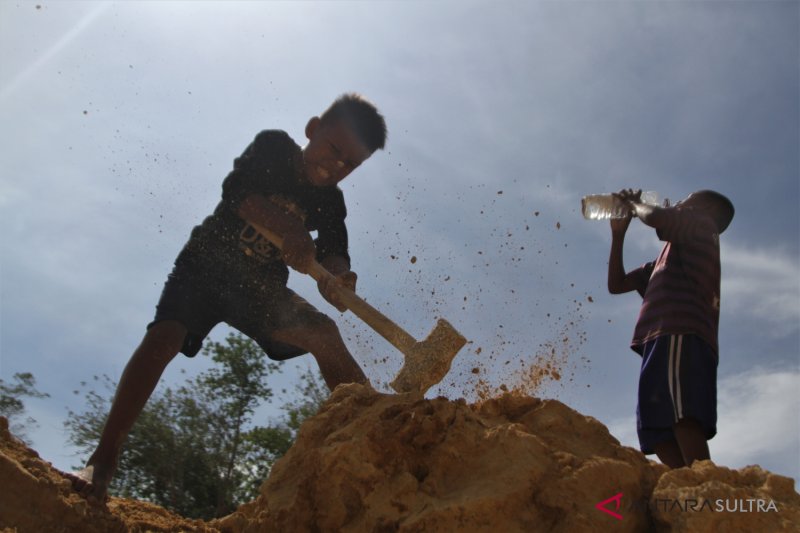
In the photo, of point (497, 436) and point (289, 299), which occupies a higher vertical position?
point (289, 299)

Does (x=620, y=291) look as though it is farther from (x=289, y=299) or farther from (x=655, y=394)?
(x=289, y=299)

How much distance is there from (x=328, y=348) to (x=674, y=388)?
5.43ft

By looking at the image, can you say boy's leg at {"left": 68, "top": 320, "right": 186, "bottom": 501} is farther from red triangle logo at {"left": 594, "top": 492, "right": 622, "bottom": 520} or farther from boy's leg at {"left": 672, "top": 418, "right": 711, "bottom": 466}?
boy's leg at {"left": 672, "top": 418, "right": 711, "bottom": 466}

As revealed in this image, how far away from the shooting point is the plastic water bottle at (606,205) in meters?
3.47

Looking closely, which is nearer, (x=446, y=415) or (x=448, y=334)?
(x=446, y=415)

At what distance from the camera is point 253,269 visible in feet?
12.1

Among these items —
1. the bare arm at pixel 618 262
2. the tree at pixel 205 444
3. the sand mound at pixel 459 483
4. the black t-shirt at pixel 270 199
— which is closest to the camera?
the sand mound at pixel 459 483

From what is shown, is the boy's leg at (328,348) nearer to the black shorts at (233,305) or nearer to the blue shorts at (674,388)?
the black shorts at (233,305)

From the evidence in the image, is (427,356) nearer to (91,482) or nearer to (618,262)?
(618,262)

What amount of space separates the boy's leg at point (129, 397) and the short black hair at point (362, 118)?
1.63 meters

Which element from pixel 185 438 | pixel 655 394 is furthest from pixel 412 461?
pixel 185 438

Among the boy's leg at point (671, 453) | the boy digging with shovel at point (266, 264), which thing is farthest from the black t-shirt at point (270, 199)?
the boy's leg at point (671, 453)

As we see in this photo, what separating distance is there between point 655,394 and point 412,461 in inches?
50.5

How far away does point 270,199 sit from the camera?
12.6 ft
